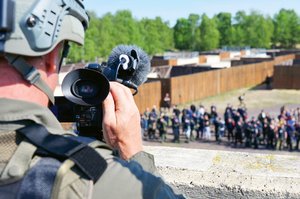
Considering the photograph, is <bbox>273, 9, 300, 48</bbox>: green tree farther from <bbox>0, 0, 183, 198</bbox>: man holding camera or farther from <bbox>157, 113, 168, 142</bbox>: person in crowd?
<bbox>0, 0, 183, 198</bbox>: man holding camera

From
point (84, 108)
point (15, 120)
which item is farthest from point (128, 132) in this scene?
point (15, 120)

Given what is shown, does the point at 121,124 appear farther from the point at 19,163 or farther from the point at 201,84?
the point at 201,84

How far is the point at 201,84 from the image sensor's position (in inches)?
1367

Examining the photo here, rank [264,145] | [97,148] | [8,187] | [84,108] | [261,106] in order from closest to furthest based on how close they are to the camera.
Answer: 1. [8,187]
2. [97,148]
3. [84,108]
4. [264,145]
5. [261,106]

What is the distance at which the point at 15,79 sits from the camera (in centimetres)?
136

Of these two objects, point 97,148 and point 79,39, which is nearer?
point 97,148

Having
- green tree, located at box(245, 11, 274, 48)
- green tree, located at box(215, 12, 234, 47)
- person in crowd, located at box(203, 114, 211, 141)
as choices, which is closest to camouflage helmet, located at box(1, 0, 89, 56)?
person in crowd, located at box(203, 114, 211, 141)

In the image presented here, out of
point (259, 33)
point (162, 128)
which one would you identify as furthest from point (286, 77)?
point (259, 33)

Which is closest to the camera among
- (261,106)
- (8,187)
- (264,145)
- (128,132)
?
(8,187)

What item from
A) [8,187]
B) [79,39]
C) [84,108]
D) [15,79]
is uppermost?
[79,39]

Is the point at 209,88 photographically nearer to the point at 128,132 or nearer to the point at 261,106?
the point at 261,106

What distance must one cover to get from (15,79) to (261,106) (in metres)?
30.8

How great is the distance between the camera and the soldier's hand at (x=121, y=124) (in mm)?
1724

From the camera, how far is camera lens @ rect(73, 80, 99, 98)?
5.50 ft
